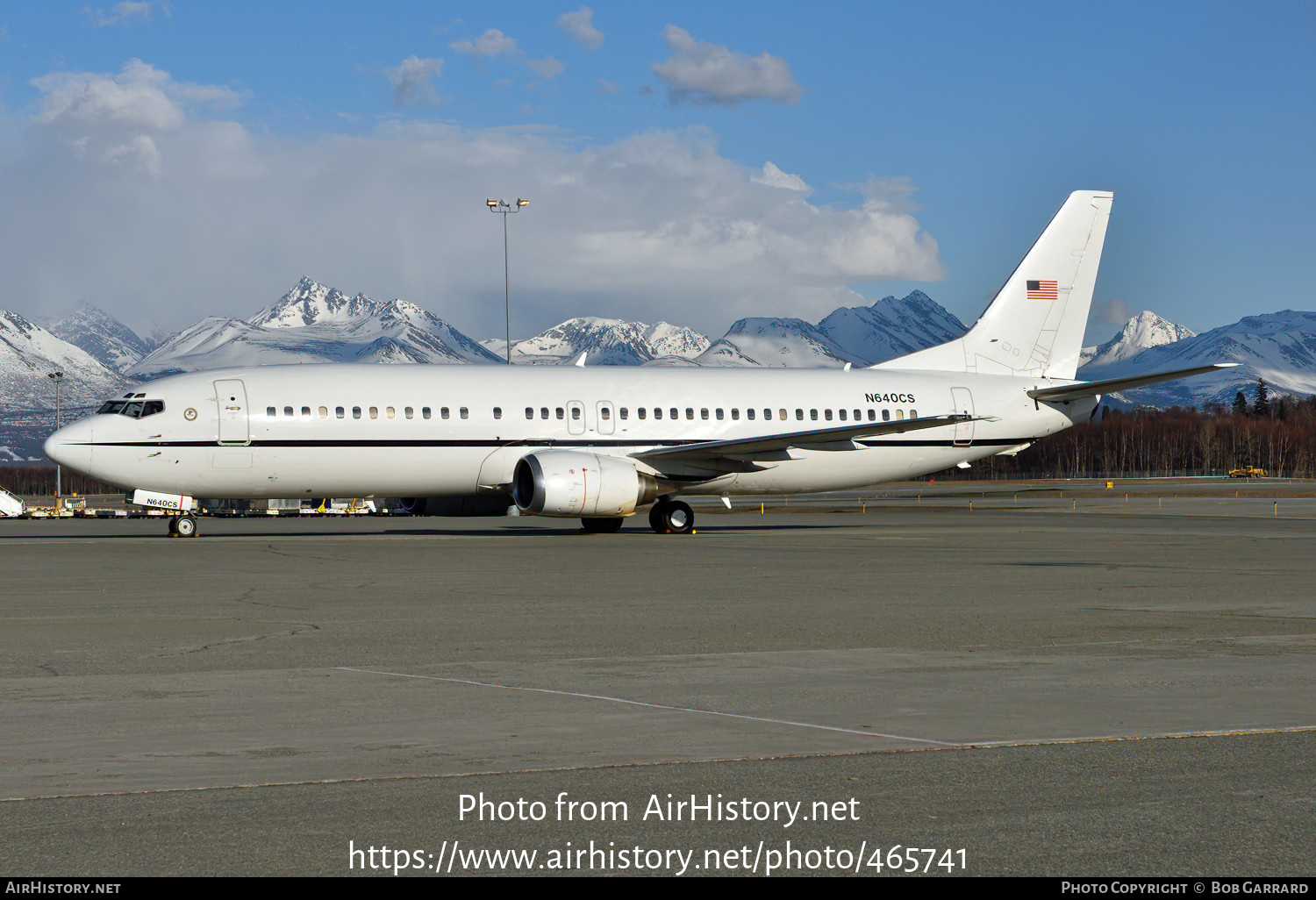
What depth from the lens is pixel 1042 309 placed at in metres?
38.0

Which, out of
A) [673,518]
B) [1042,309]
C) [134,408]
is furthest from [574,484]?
[1042,309]

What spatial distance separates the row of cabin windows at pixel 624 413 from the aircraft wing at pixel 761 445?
986mm

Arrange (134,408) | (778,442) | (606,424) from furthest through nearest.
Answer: (606,424), (778,442), (134,408)

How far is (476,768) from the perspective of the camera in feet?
23.7

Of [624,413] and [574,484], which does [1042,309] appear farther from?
[574,484]

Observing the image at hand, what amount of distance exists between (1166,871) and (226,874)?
371 centimetres

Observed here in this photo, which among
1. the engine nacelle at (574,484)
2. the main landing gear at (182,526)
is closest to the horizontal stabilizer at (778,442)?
the engine nacelle at (574,484)

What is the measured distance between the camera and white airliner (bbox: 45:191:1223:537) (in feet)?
98.7

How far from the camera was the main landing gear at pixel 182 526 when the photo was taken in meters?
31.4

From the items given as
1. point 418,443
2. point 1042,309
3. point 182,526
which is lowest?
point 182,526

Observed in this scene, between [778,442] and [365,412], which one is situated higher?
[365,412]

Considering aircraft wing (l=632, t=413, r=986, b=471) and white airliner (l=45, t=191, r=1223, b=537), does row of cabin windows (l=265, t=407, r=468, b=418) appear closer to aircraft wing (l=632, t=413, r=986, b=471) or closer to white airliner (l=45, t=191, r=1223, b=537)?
white airliner (l=45, t=191, r=1223, b=537)

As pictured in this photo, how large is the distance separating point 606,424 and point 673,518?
285cm

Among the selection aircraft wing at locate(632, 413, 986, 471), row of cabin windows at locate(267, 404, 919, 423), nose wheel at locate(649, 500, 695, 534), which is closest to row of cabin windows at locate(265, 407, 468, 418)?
row of cabin windows at locate(267, 404, 919, 423)
